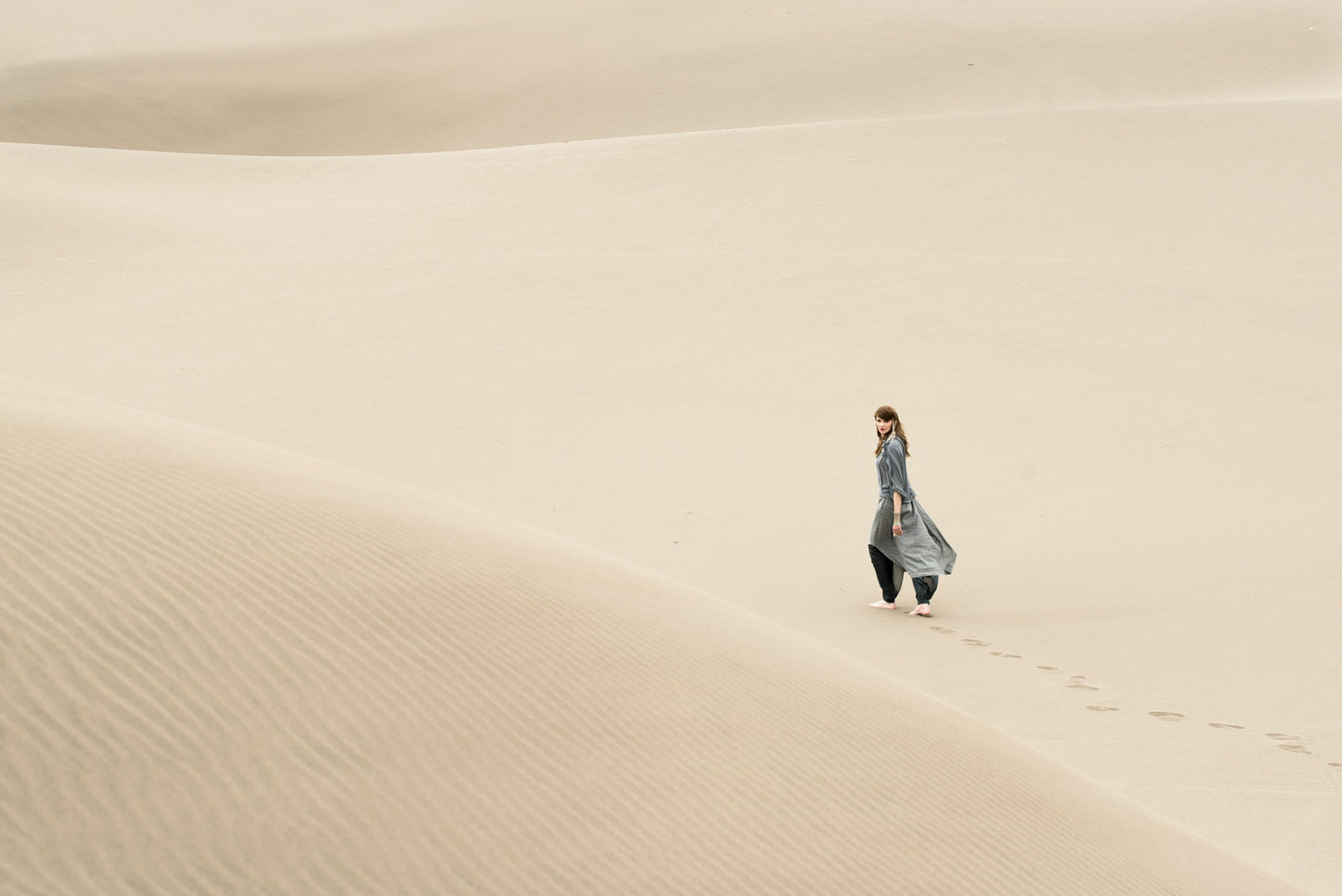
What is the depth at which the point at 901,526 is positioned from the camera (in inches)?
347

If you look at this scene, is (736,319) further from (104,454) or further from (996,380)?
(104,454)

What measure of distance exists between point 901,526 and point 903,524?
0.08m

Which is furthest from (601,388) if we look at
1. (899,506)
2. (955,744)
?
(955,744)

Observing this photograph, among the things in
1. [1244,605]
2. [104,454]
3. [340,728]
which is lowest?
[340,728]

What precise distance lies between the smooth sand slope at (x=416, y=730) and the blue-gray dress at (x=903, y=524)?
10.2 ft

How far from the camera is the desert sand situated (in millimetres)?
3674

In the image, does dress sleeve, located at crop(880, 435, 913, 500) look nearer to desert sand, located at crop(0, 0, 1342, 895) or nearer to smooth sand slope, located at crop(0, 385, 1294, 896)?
desert sand, located at crop(0, 0, 1342, 895)

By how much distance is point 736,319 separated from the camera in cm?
1605

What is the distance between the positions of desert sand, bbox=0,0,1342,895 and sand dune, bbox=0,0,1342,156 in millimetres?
1264

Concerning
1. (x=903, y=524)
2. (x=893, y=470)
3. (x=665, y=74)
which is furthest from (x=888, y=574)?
(x=665, y=74)

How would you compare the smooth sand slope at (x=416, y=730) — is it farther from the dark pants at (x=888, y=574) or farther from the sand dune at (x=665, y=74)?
the sand dune at (x=665, y=74)

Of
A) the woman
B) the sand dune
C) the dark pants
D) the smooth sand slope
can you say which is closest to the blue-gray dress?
the woman

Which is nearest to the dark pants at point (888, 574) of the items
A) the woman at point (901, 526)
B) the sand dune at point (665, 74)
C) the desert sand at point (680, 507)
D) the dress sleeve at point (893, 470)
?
the woman at point (901, 526)

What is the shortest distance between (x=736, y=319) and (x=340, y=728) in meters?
12.7
